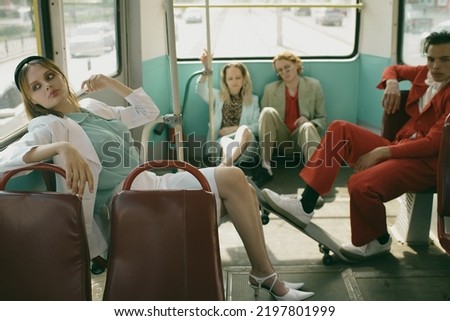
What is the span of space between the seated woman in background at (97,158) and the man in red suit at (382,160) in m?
0.57

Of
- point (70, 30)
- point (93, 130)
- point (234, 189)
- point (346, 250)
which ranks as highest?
point (70, 30)

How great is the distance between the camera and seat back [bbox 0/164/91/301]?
1763 millimetres

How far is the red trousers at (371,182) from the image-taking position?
2.92 metres

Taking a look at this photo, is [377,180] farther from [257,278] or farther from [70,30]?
[70,30]

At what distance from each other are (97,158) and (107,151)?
0.13 m

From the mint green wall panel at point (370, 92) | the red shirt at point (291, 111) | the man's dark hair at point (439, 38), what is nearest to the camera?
the man's dark hair at point (439, 38)

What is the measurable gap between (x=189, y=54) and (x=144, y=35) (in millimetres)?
929

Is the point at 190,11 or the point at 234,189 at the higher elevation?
the point at 190,11

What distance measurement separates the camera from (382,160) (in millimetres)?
3061


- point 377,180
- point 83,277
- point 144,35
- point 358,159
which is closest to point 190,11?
point 144,35

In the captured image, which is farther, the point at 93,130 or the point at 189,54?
the point at 189,54

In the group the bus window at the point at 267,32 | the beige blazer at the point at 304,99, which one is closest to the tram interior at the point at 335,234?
the bus window at the point at 267,32

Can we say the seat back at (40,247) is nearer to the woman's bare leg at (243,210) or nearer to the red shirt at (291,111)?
the woman's bare leg at (243,210)

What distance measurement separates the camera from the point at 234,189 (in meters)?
2.44
